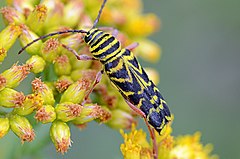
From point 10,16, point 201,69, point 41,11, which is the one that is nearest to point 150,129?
point 41,11

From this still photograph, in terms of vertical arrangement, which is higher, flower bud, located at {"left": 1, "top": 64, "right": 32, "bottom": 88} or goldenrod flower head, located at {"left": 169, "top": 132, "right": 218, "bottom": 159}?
goldenrod flower head, located at {"left": 169, "top": 132, "right": 218, "bottom": 159}

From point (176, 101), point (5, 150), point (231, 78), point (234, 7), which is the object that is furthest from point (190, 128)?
point (5, 150)

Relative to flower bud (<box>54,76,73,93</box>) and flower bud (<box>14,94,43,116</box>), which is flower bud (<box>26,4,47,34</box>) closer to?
flower bud (<box>54,76,73,93</box>)

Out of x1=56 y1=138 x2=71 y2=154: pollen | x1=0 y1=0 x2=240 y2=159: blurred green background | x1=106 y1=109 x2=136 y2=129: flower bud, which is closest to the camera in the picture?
x1=56 y1=138 x2=71 y2=154: pollen

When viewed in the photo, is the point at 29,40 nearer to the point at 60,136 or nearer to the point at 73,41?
the point at 73,41

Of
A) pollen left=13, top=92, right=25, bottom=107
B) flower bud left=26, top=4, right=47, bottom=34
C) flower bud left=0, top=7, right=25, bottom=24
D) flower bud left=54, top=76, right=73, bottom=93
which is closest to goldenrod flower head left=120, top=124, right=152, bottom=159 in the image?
flower bud left=54, top=76, right=73, bottom=93

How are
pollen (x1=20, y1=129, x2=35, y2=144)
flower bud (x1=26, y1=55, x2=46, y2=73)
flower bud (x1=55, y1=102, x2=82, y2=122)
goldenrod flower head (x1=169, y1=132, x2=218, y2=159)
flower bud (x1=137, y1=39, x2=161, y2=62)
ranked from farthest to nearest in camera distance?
flower bud (x1=137, y1=39, x2=161, y2=62), goldenrod flower head (x1=169, y1=132, x2=218, y2=159), flower bud (x1=26, y1=55, x2=46, y2=73), flower bud (x1=55, y1=102, x2=82, y2=122), pollen (x1=20, y1=129, x2=35, y2=144)

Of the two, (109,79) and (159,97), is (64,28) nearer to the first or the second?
(109,79)
